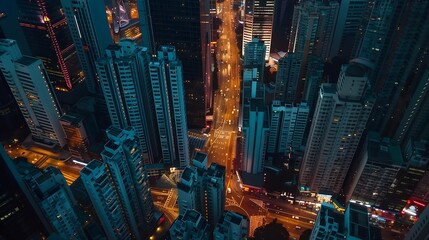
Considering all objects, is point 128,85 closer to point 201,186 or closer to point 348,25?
point 201,186

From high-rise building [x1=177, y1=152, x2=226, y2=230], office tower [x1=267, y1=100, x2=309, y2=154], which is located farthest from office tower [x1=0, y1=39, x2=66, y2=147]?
office tower [x1=267, y1=100, x2=309, y2=154]

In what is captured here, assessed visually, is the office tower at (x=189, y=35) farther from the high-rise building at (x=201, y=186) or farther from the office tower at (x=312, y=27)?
the high-rise building at (x=201, y=186)

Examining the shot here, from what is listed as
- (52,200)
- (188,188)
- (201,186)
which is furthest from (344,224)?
(52,200)

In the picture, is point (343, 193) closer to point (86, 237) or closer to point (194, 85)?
point (194, 85)

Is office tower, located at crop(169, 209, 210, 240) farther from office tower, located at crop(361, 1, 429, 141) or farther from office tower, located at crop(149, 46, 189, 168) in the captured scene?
office tower, located at crop(361, 1, 429, 141)

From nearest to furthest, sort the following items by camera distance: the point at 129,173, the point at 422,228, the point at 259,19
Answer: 1. the point at 422,228
2. the point at 129,173
3. the point at 259,19
